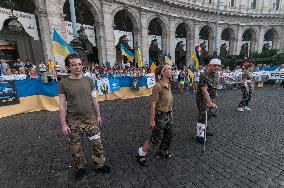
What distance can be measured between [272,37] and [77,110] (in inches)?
1782

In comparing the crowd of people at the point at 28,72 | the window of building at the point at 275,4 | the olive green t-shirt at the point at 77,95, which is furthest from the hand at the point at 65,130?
the window of building at the point at 275,4

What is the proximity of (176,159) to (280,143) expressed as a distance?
2.82m

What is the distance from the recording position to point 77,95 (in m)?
3.29

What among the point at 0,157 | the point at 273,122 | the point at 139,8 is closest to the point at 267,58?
the point at 139,8

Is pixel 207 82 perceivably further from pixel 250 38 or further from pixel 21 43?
pixel 250 38

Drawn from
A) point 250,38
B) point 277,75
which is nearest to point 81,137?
point 277,75

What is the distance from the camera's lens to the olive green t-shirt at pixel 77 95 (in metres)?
3.24

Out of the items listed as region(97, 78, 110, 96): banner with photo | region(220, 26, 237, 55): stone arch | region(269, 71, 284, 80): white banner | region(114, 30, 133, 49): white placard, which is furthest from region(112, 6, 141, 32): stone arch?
region(220, 26, 237, 55): stone arch

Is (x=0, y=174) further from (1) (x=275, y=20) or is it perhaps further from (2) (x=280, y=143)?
(1) (x=275, y=20)

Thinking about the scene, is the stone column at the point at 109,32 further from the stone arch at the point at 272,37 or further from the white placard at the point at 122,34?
the stone arch at the point at 272,37

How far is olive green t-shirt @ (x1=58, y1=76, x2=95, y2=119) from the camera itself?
3242mm

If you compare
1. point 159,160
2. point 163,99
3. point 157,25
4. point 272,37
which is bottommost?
point 159,160

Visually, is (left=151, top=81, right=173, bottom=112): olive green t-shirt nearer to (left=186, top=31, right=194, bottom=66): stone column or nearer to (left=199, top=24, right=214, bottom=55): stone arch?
(left=186, top=31, right=194, bottom=66): stone column

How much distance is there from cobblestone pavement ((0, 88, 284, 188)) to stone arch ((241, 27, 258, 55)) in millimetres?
32159
